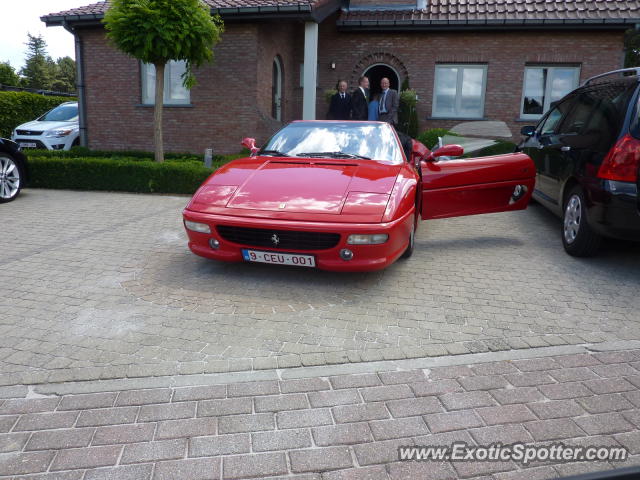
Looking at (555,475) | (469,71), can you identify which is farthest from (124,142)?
(555,475)

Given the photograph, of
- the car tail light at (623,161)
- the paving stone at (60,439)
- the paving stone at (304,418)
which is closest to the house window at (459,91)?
the car tail light at (623,161)

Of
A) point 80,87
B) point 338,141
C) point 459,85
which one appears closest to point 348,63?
point 459,85

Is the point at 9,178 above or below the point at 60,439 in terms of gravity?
above

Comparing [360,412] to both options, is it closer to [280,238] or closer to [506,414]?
[506,414]

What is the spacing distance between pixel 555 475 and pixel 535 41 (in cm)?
1491

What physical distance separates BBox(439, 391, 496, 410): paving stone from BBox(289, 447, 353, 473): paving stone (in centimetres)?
66

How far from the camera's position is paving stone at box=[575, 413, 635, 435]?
7.72 ft

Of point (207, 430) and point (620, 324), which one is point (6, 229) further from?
point (620, 324)

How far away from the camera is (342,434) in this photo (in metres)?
2.33

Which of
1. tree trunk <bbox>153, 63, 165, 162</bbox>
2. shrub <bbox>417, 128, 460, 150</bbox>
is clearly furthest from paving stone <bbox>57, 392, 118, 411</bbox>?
shrub <bbox>417, 128, 460, 150</bbox>

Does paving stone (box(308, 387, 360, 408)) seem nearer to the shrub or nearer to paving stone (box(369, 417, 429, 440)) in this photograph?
paving stone (box(369, 417, 429, 440))

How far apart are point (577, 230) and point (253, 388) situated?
4028mm

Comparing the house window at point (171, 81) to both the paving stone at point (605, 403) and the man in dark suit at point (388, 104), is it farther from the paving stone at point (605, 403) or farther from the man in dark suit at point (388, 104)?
the paving stone at point (605, 403)

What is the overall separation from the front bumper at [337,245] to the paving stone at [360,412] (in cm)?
162
